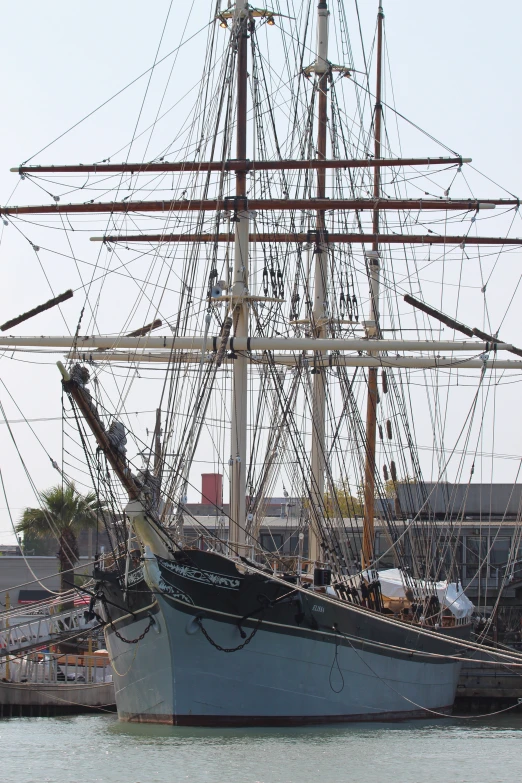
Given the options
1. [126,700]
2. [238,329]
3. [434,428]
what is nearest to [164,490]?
[126,700]

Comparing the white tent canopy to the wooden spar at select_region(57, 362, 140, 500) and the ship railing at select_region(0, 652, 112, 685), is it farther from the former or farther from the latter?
the wooden spar at select_region(57, 362, 140, 500)

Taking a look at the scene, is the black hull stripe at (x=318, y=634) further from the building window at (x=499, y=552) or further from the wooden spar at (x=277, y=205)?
the building window at (x=499, y=552)

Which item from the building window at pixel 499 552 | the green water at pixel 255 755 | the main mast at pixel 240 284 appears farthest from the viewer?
the building window at pixel 499 552

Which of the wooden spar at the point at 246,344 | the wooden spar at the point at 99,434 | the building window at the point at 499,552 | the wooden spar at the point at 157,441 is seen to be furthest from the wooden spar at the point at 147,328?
the building window at the point at 499,552

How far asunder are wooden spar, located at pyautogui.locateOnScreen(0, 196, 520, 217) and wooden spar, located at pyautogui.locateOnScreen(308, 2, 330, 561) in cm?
186

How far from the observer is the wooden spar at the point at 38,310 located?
36062 mm

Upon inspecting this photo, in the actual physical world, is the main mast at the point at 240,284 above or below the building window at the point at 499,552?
above

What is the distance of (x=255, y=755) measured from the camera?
24984 mm

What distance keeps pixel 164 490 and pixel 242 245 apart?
877cm

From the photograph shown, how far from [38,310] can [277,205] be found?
23.6 ft

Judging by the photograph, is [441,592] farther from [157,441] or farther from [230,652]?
[230,652]

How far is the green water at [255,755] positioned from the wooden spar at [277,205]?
46.1 feet

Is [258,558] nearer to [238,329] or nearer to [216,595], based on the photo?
[238,329]

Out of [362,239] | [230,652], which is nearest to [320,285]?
[362,239]
